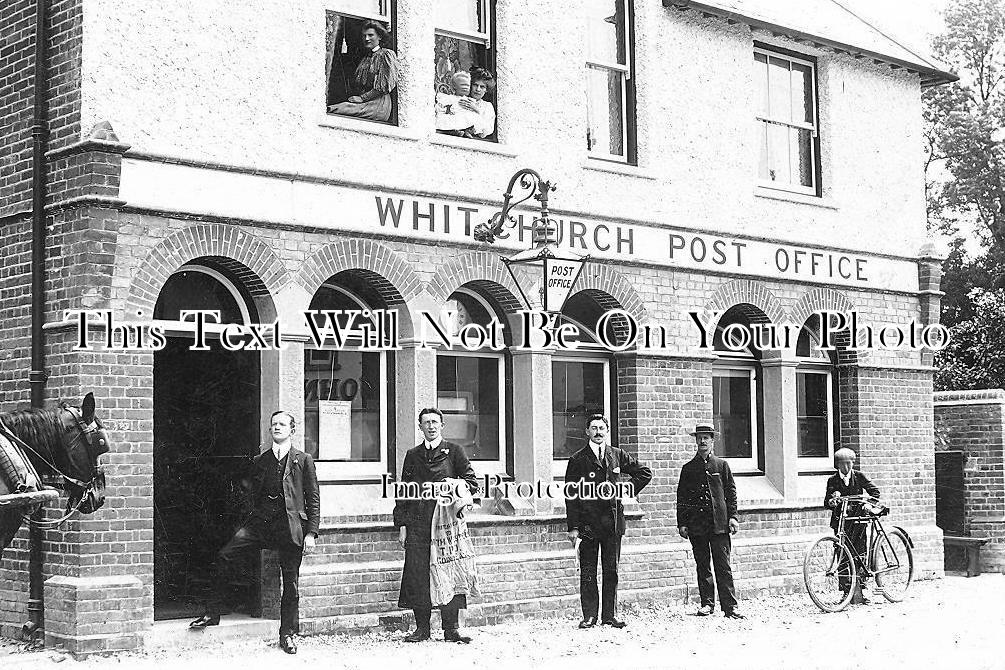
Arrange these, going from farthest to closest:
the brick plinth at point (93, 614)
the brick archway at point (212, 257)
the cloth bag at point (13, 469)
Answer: the brick archway at point (212, 257) → the brick plinth at point (93, 614) → the cloth bag at point (13, 469)

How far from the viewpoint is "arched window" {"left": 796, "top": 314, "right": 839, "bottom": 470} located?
54.1 ft

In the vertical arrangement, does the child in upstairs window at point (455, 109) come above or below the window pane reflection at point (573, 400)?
above

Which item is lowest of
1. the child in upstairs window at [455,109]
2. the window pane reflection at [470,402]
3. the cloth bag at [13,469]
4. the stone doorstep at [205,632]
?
the stone doorstep at [205,632]

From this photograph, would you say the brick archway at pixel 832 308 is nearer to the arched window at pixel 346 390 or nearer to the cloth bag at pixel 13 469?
the arched window at pixel 346 390

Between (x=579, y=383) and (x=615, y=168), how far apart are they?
2289 millimetres

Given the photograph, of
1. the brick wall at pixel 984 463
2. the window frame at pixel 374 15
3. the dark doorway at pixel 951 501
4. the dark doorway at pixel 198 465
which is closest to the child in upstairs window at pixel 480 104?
the window frame at pixel 374 15

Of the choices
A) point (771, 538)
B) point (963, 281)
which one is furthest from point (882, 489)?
point (963, 281)

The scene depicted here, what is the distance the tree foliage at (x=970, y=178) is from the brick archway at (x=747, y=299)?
36.6 ft

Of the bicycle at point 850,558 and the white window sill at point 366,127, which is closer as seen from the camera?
the white window sill at point 366,127

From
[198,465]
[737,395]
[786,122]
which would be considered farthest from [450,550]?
[786,122]

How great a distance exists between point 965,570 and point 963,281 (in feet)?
40.6

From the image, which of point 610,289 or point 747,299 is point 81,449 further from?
point 747,299

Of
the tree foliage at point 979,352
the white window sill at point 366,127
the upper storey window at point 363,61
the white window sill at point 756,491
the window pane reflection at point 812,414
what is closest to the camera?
the white window sill at point 366,127

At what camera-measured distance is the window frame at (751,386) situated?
15797mm
